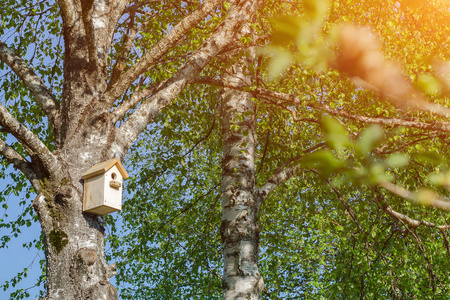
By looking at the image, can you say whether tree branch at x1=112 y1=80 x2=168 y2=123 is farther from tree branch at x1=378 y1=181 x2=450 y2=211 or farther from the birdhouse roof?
tree branch at x1=378 y1=181 x2=450 y2=211

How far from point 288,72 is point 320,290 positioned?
9740 mm

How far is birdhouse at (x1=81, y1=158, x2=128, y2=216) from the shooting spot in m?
3.96

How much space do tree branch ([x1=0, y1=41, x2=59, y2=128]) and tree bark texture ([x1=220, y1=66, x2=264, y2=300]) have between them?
210cm

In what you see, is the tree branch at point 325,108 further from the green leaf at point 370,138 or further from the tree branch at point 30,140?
the green leaf at point 370,138

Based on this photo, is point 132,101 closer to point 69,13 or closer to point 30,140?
point 30,140

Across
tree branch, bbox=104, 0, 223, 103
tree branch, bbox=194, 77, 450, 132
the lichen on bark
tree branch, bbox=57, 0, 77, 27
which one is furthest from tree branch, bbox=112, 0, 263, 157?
tree branch, bbox=57, 0, 77, 27

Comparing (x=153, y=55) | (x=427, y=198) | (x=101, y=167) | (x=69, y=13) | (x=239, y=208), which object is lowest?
(x=427, y=198)

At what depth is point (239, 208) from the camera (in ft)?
20.9

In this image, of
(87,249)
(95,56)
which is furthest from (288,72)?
(87,249)

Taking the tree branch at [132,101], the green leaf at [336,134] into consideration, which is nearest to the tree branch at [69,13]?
the tree branch at [132,101]

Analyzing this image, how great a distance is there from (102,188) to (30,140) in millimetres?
730

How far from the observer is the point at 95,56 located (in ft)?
15.2

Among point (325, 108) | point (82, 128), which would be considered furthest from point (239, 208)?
point (82, 128)

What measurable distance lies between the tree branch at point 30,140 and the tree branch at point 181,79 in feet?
1.95
